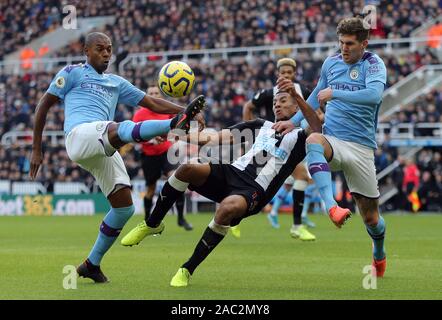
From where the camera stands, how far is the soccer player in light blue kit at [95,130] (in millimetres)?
8469

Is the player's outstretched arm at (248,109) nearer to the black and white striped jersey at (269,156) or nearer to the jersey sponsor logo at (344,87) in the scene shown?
the black and white striped jersey at (269,156)

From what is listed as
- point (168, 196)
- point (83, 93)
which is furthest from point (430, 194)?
→ point (83, 93)

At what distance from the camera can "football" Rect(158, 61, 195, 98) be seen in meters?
9.41

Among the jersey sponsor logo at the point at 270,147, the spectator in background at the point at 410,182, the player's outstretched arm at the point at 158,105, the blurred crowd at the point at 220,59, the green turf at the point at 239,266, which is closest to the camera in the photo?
the green turf at the point at 239,266

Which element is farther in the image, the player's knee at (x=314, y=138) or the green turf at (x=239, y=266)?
the player's knee at (x=314, y=138)

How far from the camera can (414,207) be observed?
26.8m

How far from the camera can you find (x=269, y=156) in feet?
30.2

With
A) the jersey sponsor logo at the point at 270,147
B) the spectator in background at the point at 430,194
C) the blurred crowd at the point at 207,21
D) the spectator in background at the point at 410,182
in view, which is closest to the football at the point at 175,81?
the jersey sponsor logo at the point at 270,147

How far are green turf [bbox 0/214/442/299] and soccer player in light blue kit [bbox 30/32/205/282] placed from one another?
1.77 ft

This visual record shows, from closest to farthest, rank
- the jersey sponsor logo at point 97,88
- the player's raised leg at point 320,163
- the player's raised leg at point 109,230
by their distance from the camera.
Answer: the player's raised leg at point 320,163 → the player's raised leg at point 109,230 → the jersey sponsor logo at point 97,88

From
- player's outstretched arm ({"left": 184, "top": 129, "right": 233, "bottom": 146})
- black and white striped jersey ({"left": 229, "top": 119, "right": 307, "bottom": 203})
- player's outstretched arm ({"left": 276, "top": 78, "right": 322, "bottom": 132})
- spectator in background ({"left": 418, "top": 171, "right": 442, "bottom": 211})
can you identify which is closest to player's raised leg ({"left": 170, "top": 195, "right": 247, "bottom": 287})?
black and white striped jersey ({"left": 229, "top": 119, "right": 307, "bottom": 203})

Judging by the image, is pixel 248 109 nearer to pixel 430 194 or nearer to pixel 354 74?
pixel 354 74
